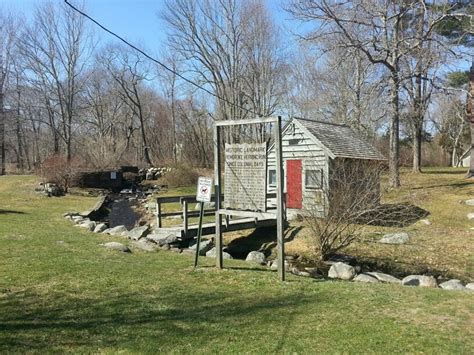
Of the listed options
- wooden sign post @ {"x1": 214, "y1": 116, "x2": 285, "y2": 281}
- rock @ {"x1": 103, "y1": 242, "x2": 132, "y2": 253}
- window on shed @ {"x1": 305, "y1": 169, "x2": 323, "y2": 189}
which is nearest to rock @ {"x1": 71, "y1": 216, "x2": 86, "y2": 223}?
rock @ {"x1": 103, "y1": 242, "x2": 132, "y2": 253}

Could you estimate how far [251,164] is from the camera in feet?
26.2

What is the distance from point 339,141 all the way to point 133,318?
46.0 ft

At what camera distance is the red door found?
1788 centimetres

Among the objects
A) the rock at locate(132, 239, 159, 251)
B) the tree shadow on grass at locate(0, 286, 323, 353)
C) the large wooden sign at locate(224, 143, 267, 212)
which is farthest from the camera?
the rock at locate(132, 239, 159, 251)

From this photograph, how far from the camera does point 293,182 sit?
18.3m

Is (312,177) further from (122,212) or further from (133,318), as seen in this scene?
(133,318)

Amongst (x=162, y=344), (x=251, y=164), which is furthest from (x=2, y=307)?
(x=251, y=164)

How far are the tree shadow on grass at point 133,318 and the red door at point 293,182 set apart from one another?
1126cm

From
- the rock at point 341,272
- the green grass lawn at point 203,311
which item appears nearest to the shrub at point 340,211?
the rock at point 341,272

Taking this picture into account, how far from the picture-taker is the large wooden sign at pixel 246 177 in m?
7.91

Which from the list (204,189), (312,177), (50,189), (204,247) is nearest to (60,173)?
(50,189)

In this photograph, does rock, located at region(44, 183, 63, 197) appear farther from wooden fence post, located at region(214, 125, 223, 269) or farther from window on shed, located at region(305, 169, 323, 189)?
wooden fence post, located at region(214, 125, 223, 269)

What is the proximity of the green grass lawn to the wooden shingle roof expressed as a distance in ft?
29.8

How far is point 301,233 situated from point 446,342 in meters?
10.2
